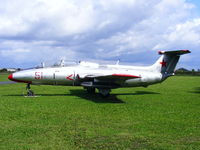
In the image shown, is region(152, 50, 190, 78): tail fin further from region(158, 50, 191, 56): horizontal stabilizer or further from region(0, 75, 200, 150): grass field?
region(0, 75, 200, 150): grass field

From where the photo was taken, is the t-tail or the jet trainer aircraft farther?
the t-tail

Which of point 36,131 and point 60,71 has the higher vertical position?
point 60,71

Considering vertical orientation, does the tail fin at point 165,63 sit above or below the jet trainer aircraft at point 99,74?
above

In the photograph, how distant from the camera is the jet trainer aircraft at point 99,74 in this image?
12.5 meters

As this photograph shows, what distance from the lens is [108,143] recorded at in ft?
Answer: 15.9

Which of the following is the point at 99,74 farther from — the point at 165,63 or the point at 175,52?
the point at 175,52

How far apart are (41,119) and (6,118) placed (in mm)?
1136

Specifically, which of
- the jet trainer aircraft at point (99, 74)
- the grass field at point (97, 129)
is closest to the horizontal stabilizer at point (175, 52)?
the jet trainer aircraft at point (99, 74)

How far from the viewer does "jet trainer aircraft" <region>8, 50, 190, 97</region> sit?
1251 centimetres

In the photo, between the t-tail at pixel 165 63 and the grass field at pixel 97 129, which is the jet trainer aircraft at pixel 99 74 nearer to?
the t-tail at pixel 165 63

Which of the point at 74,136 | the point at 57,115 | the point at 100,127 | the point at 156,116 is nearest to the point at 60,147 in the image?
the point at 74,136

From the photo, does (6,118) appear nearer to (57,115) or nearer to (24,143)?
(57,115)

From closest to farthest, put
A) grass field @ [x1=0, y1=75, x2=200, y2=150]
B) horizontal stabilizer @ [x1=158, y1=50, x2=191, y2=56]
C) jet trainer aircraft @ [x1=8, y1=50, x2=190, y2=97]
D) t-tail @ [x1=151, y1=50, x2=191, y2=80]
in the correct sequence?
grass field @ [x1=0, y1=75, x2=200, y2=150] < jet trainer aircraft @ [x1=8, y1=50, x2=190, y2=97] < horizontal stabilizer @ [x1=158, y1=50, x2=191, y2=56] < t-tail @ [x1=151, y1=50, x2=191, y2=80]

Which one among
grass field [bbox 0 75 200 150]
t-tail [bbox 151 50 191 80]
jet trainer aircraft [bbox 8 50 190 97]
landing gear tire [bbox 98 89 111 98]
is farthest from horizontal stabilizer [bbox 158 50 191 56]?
grass field [bbox 0 75 200 150]
